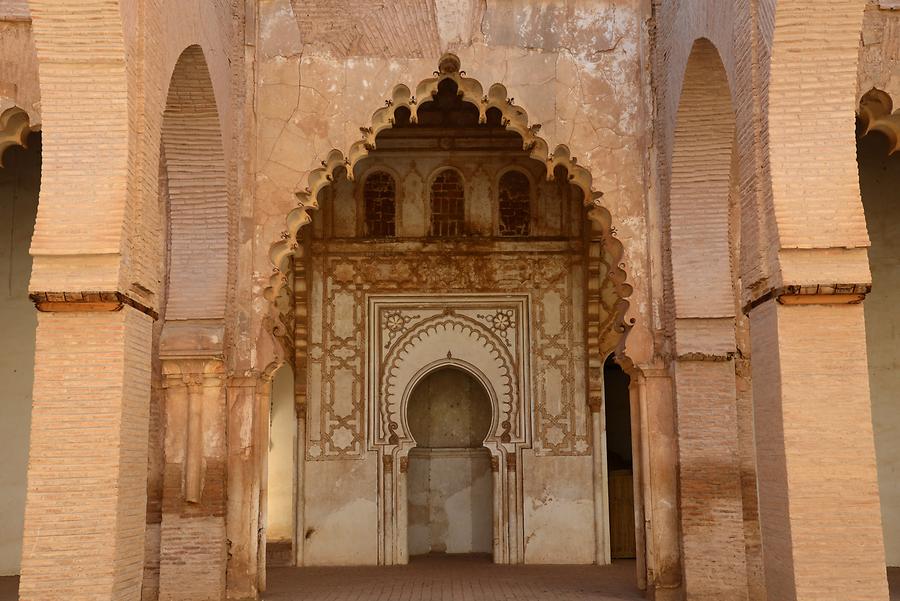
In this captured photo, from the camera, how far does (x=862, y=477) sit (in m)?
6.76

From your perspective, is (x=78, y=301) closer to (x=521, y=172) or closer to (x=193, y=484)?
(x=193, y=484)

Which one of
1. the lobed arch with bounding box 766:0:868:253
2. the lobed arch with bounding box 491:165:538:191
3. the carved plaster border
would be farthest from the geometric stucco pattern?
the lobed arch with bounding box 766:0:868:253

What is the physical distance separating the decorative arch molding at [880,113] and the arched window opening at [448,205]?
19.0ft

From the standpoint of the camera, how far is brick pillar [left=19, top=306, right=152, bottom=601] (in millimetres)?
6543

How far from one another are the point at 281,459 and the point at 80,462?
905 cm

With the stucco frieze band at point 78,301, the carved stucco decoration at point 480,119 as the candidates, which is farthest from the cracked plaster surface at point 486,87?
the stucco frieze band at point 78,301

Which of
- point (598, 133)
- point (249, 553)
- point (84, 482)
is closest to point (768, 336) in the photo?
point (598, 133)

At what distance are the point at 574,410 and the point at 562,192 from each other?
9.80 ft

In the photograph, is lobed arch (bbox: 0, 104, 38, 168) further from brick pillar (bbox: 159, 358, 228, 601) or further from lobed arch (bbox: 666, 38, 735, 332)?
lobed arch (bbox: 666, 38, 735, 332)

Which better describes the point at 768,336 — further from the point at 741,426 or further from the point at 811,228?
the point at 741,426

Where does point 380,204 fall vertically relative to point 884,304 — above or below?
above

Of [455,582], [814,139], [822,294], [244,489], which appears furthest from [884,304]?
[244,489]

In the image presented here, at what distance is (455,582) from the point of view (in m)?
11.8

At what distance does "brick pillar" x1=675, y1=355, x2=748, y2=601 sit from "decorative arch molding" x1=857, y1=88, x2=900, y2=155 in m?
2.62
